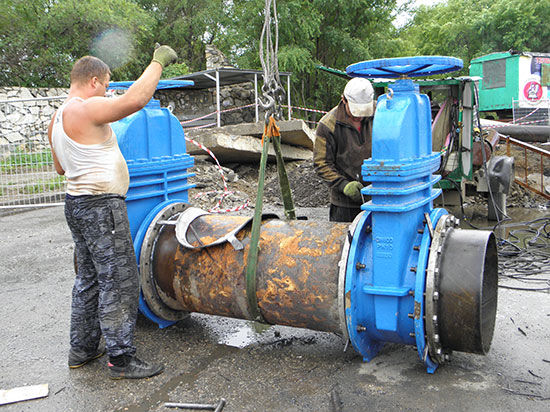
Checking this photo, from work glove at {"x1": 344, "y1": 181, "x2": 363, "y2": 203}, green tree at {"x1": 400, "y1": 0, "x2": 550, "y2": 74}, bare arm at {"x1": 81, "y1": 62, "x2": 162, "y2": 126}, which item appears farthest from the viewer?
green tree at {"x1": 400, "y1": 0, "x2": 550, "y2": 74}

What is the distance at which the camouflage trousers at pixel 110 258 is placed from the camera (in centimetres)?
287

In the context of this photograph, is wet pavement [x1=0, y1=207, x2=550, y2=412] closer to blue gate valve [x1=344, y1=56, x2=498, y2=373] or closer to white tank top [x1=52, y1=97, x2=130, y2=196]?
blue gate valve [x1=344, y1=56, x2=498, y2=373]

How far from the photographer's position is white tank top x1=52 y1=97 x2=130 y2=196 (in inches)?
110

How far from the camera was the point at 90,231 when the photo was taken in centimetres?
288

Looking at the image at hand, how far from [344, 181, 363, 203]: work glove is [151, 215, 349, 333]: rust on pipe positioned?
66 cm

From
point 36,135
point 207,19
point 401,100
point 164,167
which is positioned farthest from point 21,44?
point 401,100

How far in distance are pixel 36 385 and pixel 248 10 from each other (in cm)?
1861

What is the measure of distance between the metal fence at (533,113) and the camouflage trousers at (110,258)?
18.4 meters

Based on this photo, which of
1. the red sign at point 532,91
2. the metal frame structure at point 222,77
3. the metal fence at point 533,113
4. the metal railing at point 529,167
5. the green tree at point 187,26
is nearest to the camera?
the metal railing at point 529,167

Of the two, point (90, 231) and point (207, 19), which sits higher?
point (207, 19)

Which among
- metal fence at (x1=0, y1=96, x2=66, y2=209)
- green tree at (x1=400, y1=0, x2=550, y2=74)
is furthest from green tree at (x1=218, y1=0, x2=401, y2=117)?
metal fence at (x1=0, y1=96, x2=66, y2=209)

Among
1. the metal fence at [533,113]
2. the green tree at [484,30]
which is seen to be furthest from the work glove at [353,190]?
the green tree at [484,30]

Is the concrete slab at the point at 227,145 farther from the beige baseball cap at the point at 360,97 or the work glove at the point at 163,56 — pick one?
the work glove at the point at 163,56

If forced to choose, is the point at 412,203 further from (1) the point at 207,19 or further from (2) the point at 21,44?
(1) the point at 207,19
